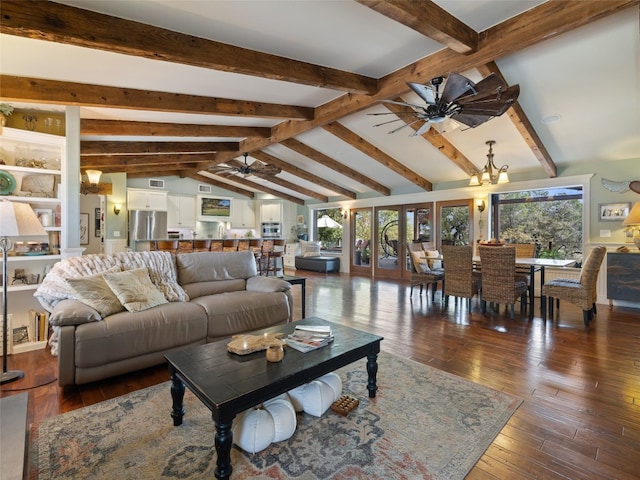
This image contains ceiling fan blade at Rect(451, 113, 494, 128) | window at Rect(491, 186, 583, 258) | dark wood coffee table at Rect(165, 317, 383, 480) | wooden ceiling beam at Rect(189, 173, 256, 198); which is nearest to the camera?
dark wood coffee table at Rect(165, 317, 383, 480)

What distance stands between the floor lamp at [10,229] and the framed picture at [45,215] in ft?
2.83

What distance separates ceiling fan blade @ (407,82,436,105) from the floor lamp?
11.3 feet

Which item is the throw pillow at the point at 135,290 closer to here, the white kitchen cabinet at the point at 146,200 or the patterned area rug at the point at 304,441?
the patterned area rug at the point at 304,441

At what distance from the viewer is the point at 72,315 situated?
89.1 inches

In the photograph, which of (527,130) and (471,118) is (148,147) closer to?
(471,118)

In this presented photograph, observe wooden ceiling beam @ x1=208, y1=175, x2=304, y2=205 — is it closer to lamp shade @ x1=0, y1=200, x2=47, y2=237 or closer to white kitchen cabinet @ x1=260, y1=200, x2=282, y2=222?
white kitchen cabinet @ x1=260, y1=200, x2=282, y2=222

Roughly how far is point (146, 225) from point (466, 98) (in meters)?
8.27

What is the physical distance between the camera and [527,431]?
186cm

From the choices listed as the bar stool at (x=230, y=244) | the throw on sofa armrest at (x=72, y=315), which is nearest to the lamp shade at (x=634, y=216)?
the throw on sofa armrest at (x=72, y=315)

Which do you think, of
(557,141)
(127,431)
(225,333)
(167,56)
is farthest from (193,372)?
(557,141)

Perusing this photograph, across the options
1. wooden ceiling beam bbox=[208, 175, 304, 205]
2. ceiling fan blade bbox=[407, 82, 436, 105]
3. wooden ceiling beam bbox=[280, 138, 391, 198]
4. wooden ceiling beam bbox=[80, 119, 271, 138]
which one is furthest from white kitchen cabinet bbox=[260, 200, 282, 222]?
ceiling fan blade bbox=[407, 82, 436, 105]

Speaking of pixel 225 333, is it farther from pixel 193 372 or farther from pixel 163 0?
pixel 163 0

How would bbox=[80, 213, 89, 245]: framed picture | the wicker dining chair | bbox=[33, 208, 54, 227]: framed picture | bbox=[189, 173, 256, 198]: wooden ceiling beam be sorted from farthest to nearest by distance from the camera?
bbox=[189, 173, 256, 198]: wooden ceiling beam, bbox=[80, 213, 89, 245]: framed picture, the wicker dining chair, bbox=[33, 208, 54, 227]: framed picture

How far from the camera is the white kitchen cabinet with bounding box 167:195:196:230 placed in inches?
361
